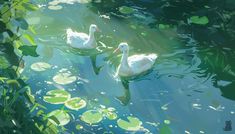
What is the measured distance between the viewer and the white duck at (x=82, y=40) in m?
6.56

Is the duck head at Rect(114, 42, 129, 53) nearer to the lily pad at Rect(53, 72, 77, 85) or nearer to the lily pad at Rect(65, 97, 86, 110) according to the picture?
the lily pad at Rect(53, 72, 77, 85)

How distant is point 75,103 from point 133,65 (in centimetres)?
118

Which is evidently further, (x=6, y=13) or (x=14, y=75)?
(x=14, y=75)

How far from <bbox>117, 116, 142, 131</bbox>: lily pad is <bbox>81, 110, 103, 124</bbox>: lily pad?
9.4 inches

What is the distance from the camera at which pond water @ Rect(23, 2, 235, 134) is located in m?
5.26

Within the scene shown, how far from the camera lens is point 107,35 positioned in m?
6.99

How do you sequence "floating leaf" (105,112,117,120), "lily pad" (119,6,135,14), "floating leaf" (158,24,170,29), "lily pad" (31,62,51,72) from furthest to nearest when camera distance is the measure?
"lily pad" (119,6,135,14) → "floating leaf" (158,24,170,29) → "lily pad" (31,62,51,72) → "floating leaf" (105,112,117,120)

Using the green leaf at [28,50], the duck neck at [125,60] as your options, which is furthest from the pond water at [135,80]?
the green leaf at [28,50]

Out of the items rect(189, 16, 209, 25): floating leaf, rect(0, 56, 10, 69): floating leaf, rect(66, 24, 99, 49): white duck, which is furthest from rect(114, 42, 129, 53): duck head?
rect(0, 56, 10, 69): floating leaf

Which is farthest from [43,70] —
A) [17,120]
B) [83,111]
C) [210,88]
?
[17,120]

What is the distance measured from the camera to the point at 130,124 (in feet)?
16.7

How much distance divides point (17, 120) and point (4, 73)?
0.34 meters

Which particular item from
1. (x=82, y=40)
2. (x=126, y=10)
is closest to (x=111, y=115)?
(x=82, y=40)

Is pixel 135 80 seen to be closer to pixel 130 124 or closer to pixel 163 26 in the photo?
pixel 130 124
